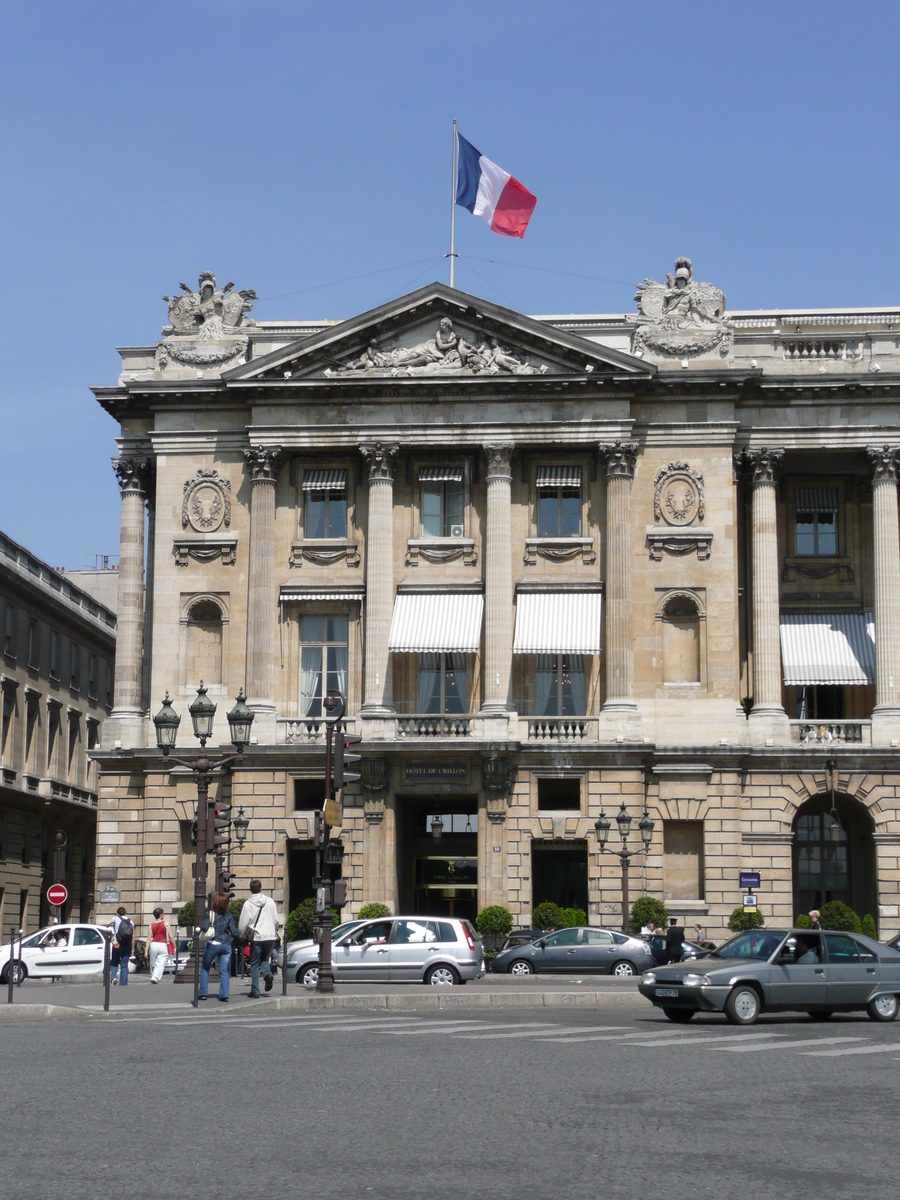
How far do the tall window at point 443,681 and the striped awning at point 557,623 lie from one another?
215 centimetres

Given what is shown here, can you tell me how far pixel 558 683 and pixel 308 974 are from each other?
A: 17.5 m

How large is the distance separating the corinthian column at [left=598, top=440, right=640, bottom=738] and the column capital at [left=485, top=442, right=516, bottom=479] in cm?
291

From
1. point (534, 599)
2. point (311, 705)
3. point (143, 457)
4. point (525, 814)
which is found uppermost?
point (143, 457)

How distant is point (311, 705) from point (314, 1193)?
43295 millimetres

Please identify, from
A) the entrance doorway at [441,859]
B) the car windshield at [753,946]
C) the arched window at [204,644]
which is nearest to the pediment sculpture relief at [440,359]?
the arched window at [204,644]

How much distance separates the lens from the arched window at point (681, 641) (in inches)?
2136

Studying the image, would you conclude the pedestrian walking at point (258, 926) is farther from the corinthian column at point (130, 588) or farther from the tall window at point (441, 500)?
the tall window at point (441, 500)

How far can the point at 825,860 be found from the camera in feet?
184

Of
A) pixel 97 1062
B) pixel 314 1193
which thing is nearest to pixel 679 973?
pixel 97 1062

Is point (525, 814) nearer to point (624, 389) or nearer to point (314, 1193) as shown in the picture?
point (624, 389)

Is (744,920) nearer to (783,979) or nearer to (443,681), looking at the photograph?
(443,681)

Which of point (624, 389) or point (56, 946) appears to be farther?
point (624, 389)

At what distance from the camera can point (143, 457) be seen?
188ft

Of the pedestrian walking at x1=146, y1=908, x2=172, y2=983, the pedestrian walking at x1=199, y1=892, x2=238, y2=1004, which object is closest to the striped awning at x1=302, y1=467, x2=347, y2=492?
the pedestrian walking at x1=146, y1=908, x2=172, y2=983
